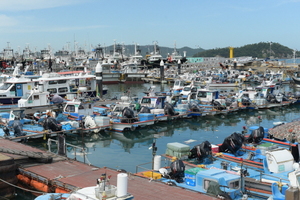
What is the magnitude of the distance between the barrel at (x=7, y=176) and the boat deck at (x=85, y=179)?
697 millimetres

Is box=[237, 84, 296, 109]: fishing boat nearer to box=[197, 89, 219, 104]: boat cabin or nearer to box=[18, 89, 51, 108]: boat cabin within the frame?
box=[197, 89, 219, 104]: boat cabin

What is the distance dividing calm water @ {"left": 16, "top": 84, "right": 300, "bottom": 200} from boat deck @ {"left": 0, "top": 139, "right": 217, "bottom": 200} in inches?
49.8

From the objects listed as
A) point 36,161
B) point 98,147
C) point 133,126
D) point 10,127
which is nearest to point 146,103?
point 133,126

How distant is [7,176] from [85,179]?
2.96m

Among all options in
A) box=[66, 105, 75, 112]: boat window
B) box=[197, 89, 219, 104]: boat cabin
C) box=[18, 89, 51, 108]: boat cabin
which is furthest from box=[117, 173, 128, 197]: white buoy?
box=[197, 89, 219, 104]: boat cabin

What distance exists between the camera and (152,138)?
25.3m

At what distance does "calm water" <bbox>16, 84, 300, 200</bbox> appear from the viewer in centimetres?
1993

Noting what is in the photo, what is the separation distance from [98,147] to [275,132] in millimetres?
10965

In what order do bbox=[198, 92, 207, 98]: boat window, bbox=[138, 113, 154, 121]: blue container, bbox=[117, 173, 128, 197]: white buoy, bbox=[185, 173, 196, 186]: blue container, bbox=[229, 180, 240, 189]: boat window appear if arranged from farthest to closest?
bbox=[198, 92, 207, 98]: boat window → bbox=[138, 113, 154, 121]: blue container → bbox=[185, 173, 196, 186]: blue container → bbox=[229, 180, 240, 189]: boat window → bbox=[117, 173, 128, 197]: white buoy

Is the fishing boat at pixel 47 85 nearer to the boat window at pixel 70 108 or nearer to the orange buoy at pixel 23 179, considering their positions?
the boat window at pixel 70 108

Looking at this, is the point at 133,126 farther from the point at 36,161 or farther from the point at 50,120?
the point at 36,161

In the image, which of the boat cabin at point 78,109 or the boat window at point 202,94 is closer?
the boat cabin at point 78,109

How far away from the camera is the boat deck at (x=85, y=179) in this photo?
10.8 m

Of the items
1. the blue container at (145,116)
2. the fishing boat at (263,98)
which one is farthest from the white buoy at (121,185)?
the fishing boat at (263,98)
